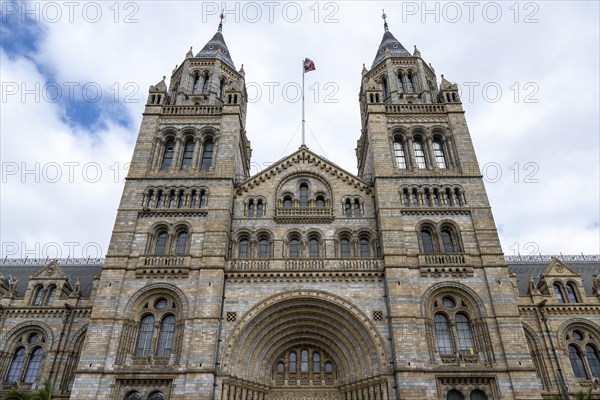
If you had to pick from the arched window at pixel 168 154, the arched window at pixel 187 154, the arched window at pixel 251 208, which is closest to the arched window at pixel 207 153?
the arched window at pixel 187 154

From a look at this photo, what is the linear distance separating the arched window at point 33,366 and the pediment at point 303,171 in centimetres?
1682

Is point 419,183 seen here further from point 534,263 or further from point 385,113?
point 534,263

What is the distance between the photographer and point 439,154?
99.4ft

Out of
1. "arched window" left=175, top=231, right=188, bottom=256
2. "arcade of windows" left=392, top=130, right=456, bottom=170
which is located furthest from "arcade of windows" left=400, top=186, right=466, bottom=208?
"arched window" left=175, top=231, right=188, bottom=256

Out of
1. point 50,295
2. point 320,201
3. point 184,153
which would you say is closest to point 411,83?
point 320,201

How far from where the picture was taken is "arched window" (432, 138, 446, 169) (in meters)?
29.8

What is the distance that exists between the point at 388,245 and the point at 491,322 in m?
6.78

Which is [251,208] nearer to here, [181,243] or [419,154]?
[181,243]

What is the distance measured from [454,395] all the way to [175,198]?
1980 centimetres

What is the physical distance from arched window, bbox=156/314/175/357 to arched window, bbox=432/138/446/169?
20.1 metres

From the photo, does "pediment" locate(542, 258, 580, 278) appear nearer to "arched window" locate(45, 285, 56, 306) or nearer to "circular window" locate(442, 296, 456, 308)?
"circular window" locate(442, 296, 456, 308)

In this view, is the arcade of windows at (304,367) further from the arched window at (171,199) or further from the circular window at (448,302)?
the arched window at (171,199)

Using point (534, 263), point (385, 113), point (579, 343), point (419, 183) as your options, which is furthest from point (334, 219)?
point (534, 263)

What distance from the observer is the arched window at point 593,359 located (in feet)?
86.0
